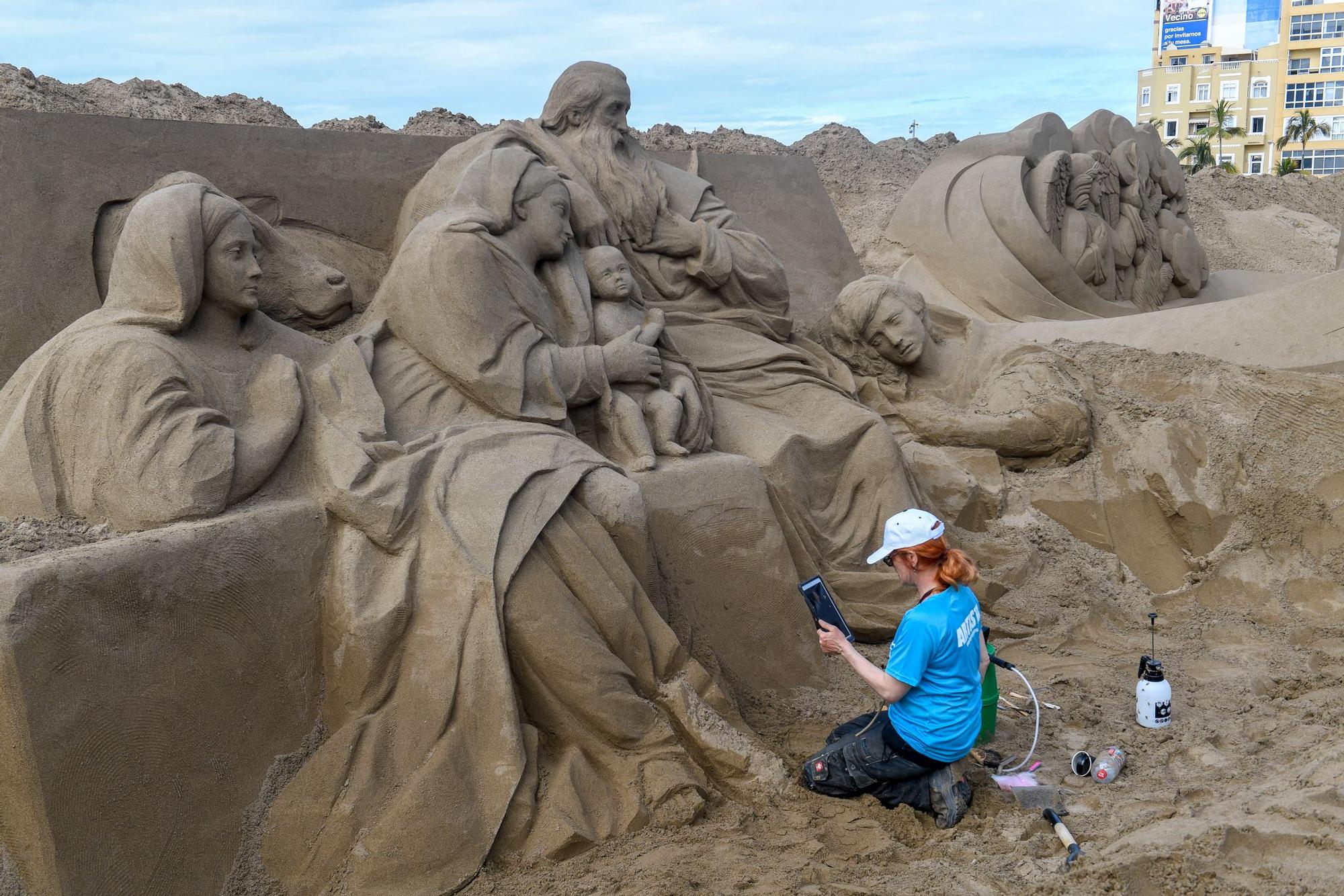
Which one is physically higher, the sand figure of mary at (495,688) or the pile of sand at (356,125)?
the pile of sand at (356,125)

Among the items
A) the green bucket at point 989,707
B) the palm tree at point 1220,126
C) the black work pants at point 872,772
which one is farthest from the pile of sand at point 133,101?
the palm tree at point 1220,126

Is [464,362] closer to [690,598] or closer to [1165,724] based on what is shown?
[690,598]

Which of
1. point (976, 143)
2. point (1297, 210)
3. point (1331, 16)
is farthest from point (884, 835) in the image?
point (1331, 16)

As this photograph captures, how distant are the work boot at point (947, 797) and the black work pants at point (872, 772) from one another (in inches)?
0.6

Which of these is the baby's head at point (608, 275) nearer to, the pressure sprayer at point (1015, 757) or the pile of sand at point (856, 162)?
the pressure sprayer at point (1015, 757)

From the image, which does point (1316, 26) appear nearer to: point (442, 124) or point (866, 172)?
point (866, 172)

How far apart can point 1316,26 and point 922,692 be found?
4655 centimetres

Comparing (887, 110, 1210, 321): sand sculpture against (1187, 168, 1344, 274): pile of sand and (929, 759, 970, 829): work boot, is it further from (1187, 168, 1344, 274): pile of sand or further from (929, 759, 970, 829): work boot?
(929, 759, 970, 829): work boot

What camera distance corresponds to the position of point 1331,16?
1622 inches

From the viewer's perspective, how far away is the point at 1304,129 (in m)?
36.0

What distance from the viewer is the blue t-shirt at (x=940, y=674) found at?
3.17 meters

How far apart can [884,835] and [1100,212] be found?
6.47 m

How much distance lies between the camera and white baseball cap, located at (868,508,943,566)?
3.13m

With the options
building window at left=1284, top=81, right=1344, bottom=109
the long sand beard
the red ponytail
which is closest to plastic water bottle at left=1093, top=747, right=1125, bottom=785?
the red ponytail
